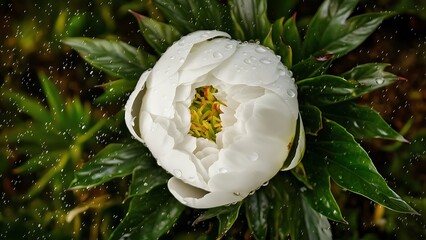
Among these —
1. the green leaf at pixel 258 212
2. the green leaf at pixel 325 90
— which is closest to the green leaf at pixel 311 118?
the green leaf at pixel 325 90

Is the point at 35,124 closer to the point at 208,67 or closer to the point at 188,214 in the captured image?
the point at 188,214

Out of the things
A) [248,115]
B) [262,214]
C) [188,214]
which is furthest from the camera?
[188,214]

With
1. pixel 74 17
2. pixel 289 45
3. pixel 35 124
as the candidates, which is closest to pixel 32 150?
pixel 35 124

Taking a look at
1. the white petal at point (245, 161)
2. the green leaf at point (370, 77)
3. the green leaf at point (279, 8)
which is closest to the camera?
the white petal at point (245, 161)

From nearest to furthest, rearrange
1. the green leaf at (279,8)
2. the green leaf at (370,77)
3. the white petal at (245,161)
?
the white petal at (245,161) → the green leaf at (370,77) → the green leaf at (279,8)

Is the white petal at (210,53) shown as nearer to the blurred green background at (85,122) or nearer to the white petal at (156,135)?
the white petal at (156,135)

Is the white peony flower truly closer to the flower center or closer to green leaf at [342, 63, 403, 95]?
the flower center
